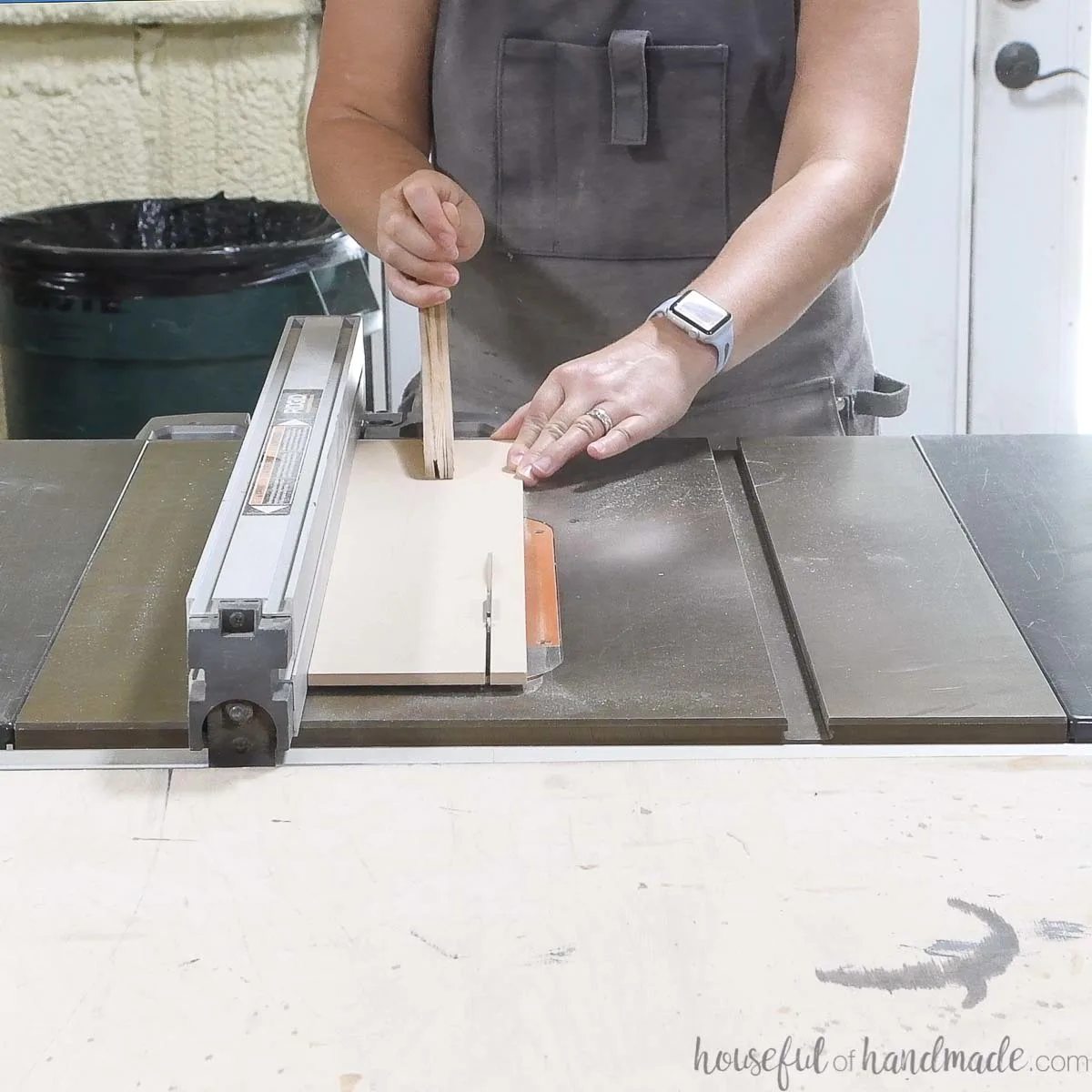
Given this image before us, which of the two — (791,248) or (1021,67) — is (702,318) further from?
(1021,67)

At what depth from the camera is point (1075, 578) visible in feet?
3.32

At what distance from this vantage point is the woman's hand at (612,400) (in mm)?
1138

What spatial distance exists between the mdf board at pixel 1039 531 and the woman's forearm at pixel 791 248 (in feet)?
0.63

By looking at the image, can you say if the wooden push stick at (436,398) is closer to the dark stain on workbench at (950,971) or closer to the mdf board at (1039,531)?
the mdf board at (1039,531)

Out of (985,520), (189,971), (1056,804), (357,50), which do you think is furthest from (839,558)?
(357,50)

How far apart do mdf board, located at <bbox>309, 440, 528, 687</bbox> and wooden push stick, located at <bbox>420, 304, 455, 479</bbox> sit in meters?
0.02

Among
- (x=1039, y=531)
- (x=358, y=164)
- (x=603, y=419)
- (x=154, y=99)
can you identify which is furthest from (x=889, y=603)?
(x=154, y=99)

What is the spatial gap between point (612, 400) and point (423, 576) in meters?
Answer: 0.28

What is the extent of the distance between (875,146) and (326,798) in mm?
864

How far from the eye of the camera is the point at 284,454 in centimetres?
102

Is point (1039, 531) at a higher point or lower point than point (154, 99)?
lower

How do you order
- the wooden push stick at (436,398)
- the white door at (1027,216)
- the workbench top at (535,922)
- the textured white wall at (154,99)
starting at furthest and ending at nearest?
the white door at (1027,216) < the textured white wall at (154,99) < the wooden push stick at (436,398) < the workbench top at (535,922)

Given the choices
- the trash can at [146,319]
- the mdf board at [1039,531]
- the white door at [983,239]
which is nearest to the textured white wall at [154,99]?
the trash can at [146,319]

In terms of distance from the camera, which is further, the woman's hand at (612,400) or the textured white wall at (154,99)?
the textured white wall at (154,99)
